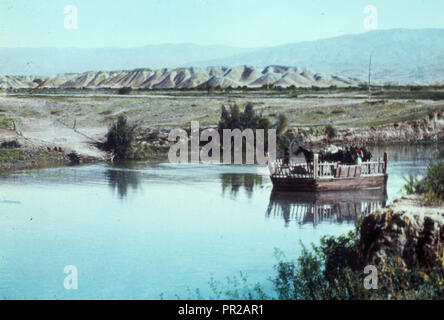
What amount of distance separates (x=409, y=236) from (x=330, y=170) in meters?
6.12

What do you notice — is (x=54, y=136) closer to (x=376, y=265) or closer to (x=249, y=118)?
(x=249, y=118)

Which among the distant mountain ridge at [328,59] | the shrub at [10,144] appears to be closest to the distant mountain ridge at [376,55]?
the distant mountain ridge at [328,59]

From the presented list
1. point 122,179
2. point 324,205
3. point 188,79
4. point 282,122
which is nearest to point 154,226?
point 324,205

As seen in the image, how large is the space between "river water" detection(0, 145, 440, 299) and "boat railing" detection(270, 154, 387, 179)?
1.10ft

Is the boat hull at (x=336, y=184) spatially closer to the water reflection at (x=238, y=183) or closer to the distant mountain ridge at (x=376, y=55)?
the water reflection at (x=238, y=183)

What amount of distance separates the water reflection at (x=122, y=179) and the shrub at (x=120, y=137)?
0.55 meters

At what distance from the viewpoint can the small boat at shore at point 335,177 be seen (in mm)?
11742

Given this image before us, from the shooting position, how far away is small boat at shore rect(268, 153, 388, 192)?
11742mm

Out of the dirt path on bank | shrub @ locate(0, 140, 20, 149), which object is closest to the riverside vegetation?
the dirt path on bank

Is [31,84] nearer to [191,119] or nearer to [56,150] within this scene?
[56,150]

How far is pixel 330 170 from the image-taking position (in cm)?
1206

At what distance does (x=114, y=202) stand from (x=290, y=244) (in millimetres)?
4151

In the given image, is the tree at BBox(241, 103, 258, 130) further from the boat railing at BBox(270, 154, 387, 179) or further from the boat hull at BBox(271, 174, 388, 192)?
the boat hull at BBox(271, 174, 388, 192)
